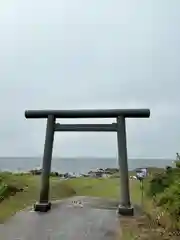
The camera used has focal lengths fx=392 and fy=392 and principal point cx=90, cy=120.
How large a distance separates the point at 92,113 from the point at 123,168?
155cm

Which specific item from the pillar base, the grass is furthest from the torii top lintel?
the grass

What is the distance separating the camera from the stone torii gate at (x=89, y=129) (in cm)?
945

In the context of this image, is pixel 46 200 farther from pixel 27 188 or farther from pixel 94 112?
pixel 27 188

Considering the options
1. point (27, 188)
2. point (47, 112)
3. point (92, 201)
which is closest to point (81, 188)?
point (27, 188)

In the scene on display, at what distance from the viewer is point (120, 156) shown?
965cm

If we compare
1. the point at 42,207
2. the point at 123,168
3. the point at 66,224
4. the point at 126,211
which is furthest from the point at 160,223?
the point at 42,207

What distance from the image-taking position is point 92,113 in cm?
974

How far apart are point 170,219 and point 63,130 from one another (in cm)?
403

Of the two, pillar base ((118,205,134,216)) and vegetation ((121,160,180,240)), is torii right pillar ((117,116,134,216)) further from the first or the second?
vegetation ((121,160,180,240))

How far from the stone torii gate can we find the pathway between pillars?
409 millimetres

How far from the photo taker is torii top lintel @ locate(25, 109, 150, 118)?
376 inches

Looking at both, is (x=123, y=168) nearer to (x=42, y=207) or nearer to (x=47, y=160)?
(x=47, y=160)

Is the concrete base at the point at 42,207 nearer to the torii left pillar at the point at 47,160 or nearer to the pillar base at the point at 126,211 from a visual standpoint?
the torii left pillar at the point at 47,160

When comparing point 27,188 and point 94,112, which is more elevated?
Answer: point 94,112
